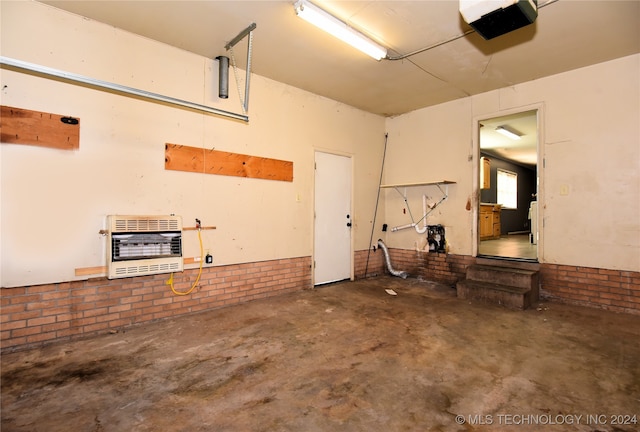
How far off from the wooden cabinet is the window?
150 centimetres

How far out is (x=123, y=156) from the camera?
333cm

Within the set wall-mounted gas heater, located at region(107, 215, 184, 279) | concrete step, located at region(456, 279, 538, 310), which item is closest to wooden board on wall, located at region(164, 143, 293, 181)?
wall-mounted gas heater, located at region(107, 215, 184, 279)

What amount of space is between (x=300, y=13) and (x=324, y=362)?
3129mm

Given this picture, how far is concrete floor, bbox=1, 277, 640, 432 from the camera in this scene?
187 centimetres

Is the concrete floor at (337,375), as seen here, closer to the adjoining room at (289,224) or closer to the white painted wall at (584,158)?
the adjoining room at (289,224)

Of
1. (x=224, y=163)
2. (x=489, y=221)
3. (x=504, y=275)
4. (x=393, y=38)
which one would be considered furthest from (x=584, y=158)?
(x=489, y=221)

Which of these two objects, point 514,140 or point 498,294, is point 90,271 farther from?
point 514,140

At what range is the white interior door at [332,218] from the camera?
17.1ft

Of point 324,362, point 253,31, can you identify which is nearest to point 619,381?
point 324,362

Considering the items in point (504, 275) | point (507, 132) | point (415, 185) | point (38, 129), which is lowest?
point (504, 275)

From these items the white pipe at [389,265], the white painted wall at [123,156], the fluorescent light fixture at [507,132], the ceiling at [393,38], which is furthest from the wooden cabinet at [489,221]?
the white painted wall at [123,156]

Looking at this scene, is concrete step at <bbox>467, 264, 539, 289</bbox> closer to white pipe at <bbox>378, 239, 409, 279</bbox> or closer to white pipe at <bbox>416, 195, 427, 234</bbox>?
white pipe at <bbox>416, 195, 427, 234</bbox>

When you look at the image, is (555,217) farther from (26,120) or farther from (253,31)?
(26,120)

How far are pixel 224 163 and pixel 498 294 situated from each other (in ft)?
13.4
